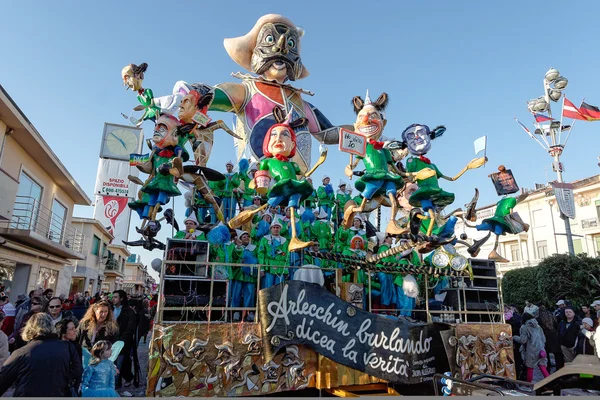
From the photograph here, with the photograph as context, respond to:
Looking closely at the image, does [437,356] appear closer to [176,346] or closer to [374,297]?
[374,297]

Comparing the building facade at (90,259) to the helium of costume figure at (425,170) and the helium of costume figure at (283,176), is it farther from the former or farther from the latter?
the helium of costume figure at (425,170)

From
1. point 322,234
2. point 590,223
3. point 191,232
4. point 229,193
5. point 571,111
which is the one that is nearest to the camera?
point 191,232

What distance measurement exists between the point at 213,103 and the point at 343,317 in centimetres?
668

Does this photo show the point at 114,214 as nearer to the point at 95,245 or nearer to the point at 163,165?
the point at 163,165

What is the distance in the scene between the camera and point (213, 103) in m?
10.1

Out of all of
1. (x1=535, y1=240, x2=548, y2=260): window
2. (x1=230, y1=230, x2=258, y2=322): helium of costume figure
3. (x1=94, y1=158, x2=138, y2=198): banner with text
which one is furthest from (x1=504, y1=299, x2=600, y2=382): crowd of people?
(x1=535, y1=240, x2=548, y2=260): window

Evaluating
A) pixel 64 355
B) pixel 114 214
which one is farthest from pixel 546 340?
pixel 114 214

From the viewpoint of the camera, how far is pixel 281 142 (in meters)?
7.06

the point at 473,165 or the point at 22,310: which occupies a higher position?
the point at 473,165

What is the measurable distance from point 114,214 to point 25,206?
421 cm

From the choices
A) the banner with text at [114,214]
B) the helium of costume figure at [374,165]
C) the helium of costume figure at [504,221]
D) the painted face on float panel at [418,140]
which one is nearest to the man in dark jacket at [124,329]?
the helium of costume figure at [374,165]

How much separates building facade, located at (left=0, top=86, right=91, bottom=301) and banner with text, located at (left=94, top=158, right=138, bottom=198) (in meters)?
1.33

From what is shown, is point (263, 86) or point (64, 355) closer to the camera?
point (64, 355)

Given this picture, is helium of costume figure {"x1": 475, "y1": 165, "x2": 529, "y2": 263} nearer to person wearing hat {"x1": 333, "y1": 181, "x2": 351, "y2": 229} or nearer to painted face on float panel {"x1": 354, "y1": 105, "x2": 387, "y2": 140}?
painted face on float panel {"x1": 354, "y1": 105, "x2": 387, "y2": 140}
